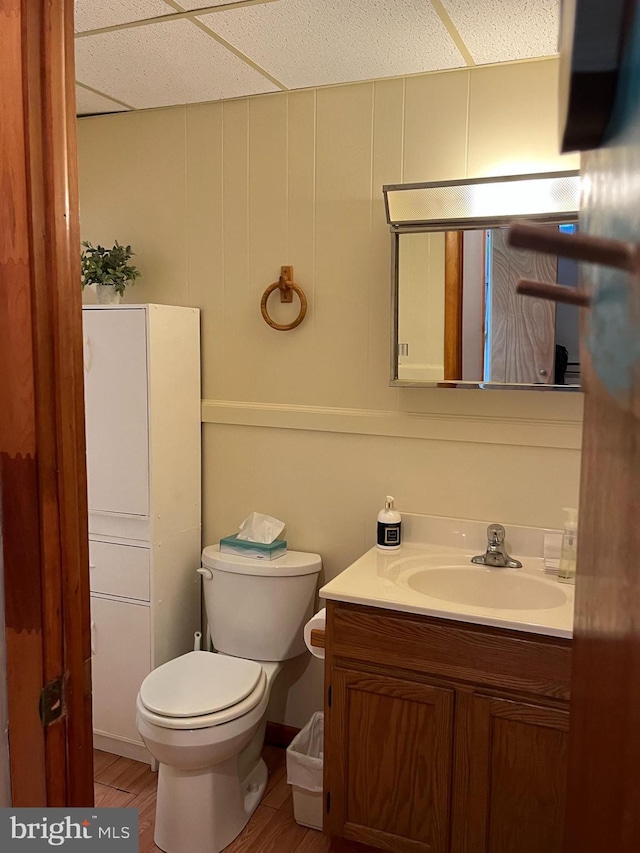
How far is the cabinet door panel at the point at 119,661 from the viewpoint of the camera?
2574 millimetres

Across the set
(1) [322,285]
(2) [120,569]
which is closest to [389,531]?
(1) [322,285]

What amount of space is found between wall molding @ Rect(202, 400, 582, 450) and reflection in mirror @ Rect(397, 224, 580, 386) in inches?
6.1

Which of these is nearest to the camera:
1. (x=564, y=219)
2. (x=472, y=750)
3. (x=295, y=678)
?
(x=472, y=750)

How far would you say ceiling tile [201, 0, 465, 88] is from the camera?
183 centimetres

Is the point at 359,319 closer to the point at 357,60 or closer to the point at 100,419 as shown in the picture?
the point at 357,60

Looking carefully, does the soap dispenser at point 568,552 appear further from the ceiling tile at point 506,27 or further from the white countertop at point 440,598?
the ceiling tile at point 506,27

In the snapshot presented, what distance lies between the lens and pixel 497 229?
2.15 m

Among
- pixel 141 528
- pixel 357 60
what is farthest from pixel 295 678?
pixel 357 60

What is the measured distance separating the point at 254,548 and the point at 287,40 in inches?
62.6

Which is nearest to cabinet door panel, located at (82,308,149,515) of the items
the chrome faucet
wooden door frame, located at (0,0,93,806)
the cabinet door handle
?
the cabinet door handle

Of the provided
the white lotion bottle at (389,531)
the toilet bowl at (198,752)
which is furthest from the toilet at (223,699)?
the white lotion bottle at (389,531)

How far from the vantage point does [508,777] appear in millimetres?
1854

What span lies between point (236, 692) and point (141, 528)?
2.24ft

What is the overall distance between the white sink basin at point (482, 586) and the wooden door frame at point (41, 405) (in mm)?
1225
